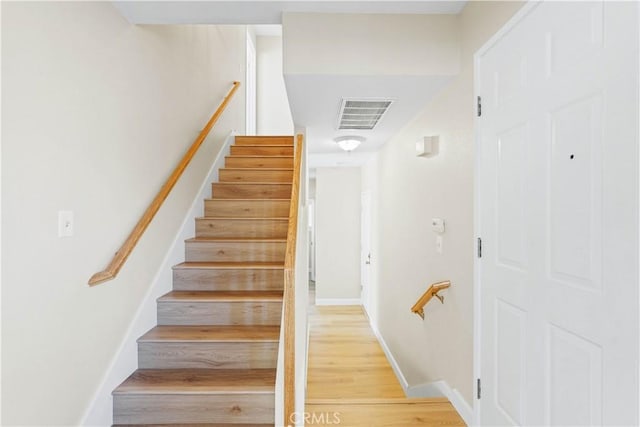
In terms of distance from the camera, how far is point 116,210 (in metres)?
2.00

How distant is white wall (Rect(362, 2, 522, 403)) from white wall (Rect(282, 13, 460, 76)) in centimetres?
12

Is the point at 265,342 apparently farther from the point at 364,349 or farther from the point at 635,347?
the point at 364,349

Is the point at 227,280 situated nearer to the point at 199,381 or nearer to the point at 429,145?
the point at 199,381

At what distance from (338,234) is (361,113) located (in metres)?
3.95

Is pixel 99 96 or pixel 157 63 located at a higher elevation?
pixel 157 63

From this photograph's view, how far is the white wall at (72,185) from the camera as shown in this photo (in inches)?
52.0

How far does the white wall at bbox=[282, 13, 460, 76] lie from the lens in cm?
205

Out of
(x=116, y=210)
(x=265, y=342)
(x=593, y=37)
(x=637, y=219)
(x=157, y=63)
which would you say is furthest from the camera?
(x=157, y=63)

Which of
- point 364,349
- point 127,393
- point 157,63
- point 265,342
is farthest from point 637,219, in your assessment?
point 364,349

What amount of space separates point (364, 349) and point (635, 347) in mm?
3831

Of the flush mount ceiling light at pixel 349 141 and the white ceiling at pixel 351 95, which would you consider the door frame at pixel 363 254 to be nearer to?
the flush mount ceiling light at pixel 349 141

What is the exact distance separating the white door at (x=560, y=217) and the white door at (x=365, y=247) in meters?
4.01

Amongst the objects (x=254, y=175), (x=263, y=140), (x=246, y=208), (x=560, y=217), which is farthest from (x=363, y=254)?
(x=560, y=217)

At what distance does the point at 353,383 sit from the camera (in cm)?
361
